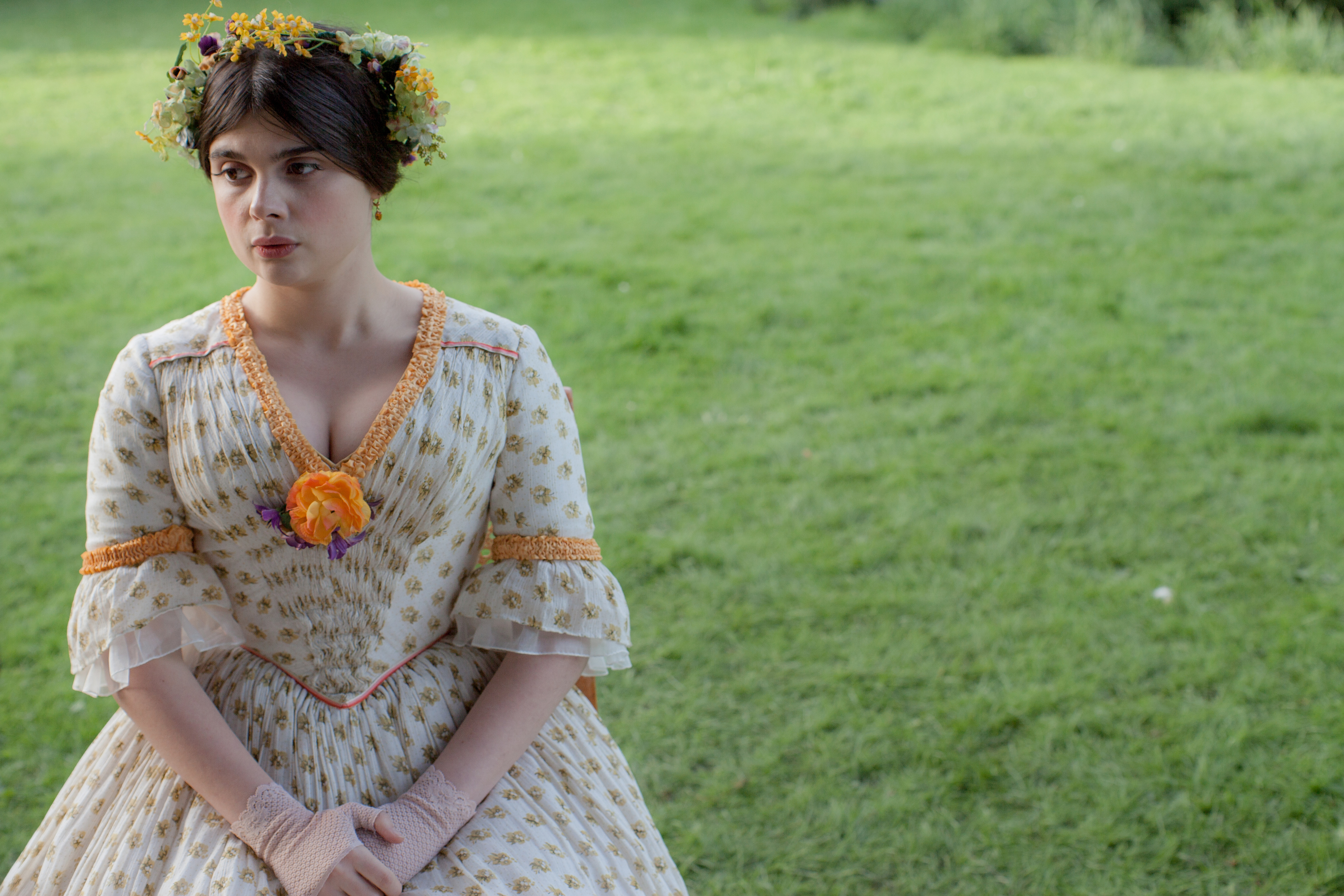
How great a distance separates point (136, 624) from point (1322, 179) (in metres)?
7.28

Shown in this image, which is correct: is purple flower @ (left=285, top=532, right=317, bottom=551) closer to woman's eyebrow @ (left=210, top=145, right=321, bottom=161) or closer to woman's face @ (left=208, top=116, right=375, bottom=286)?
woman's face @ (left=208, top=116, right=375, bottom=286)

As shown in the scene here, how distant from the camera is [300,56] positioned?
5.38ft

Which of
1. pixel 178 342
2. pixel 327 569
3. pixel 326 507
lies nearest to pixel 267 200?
pixel 178 342

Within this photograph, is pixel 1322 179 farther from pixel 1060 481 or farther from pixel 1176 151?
pixel 1060 481

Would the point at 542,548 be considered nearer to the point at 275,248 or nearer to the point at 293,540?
the point at 293,540

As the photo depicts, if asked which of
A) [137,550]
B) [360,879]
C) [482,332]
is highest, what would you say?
[482,332]

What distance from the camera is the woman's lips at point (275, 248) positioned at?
1.66 meters

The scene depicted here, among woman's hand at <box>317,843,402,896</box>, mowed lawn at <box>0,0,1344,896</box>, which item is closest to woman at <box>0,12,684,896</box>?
woman's hand at <box>317,843,402,896</box>

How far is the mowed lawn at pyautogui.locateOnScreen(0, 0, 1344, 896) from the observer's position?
292 cm

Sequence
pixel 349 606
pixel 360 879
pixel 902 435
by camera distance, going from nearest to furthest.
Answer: pixel 360 879 < pixel 349 606 < pixel 902 435

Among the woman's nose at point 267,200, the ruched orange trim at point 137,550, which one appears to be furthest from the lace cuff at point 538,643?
the woman's nose at point 267,200

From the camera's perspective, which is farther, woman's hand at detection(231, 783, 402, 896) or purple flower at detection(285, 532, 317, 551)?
purple flower at detection(285, 532, 317, 551)

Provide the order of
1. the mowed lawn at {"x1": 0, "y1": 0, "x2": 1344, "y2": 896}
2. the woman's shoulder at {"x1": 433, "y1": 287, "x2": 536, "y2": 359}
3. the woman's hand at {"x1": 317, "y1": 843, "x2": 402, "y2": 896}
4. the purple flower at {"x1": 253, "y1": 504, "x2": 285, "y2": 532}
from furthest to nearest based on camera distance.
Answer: the mowed lawn at {"x1": 0, "y1": 0, "x2": 1344, "y2": 896}
the woman's shoulder at {"x1": 433, "y1": 287, "x2": 536, "y2": 359}
the purple flower at {"x1": 253, "y1": 504, "x2": 285, "y2": 532}
the woman's hand at {"x1": 317, "y1": 843, "x2": 402, "y2": 896}

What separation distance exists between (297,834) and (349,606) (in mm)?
344
